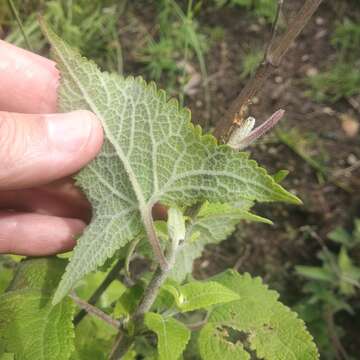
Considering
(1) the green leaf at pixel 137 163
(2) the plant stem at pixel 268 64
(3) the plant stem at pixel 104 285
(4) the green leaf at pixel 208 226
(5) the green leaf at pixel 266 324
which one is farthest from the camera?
(3) the plant stem at pixel 104 285

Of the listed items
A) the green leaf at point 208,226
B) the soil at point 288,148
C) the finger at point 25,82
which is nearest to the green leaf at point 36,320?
the green leaf at point 208,226

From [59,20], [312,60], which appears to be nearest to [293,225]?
[312,60]

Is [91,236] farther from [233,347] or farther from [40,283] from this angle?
[233,347]

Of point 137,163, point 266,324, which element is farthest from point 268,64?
point 266,324

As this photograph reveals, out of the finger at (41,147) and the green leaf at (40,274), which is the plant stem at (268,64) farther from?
the green leaf at (40,274)

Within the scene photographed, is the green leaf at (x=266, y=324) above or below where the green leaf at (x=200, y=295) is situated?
below

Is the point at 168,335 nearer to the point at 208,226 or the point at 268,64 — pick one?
the point at 208,226

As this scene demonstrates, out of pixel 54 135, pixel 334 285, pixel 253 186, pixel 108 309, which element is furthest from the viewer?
pixel 334 285

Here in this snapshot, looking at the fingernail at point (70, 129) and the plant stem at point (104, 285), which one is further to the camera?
the plant stem at point (104, 285)
